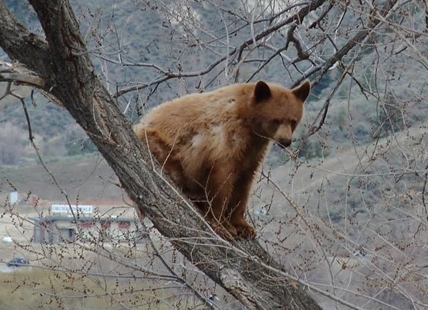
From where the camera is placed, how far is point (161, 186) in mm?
5465

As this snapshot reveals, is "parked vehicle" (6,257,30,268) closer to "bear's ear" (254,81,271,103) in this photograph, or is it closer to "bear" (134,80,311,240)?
"bear" (134,80,311,240)

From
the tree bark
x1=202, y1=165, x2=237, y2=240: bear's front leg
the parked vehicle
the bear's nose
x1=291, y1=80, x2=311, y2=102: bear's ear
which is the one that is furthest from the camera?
the parked vehicle

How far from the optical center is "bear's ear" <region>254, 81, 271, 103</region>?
20.8 ft

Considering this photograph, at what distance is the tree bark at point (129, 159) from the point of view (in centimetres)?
477

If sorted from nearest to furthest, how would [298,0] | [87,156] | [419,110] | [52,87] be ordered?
[52,87] < [298,0] < [419,110] < [87,156]

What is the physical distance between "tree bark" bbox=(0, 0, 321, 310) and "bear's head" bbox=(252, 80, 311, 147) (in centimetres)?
92

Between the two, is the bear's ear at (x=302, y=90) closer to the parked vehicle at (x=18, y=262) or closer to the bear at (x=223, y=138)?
the bear at (x=223, y=138)

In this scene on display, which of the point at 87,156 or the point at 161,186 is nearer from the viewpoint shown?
the point at 161,186

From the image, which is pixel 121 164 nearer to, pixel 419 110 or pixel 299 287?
pixel 299 287

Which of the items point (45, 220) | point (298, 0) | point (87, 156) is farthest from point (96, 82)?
point (87, 156)

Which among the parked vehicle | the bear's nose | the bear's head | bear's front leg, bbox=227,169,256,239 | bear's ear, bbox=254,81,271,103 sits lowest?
the parked vehicle

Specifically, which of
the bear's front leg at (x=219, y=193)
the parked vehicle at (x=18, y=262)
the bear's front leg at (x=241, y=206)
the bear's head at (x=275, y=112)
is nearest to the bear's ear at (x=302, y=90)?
the bear's head at (x=275, y=112)

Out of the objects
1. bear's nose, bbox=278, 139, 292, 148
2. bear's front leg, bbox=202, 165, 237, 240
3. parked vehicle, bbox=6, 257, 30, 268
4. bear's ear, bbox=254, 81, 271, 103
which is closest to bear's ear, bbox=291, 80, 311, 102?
bear's ear, bbox=254, 81, 271, 103

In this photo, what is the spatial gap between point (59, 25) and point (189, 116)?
1.99 meters
